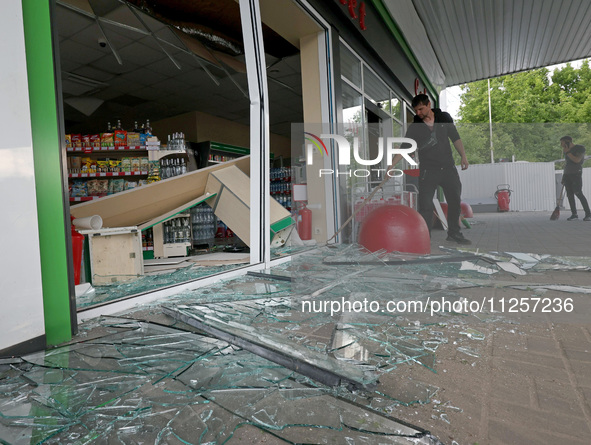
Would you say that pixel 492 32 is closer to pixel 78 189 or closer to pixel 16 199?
pixel 78 189

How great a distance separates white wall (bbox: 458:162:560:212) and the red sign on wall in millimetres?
2863

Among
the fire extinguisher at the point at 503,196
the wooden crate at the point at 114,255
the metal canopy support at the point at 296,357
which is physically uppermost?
the fire extinguisher at the point at 503,196

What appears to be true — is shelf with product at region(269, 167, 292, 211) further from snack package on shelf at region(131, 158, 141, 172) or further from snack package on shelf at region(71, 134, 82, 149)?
snack package on shelf at region(71, 134, 82, 149)

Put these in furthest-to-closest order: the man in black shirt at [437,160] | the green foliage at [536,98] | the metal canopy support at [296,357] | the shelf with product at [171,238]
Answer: the green foliage at [536,98] < the man in black shirt at [437,160] < the shelf with product at [171,238] < the metal canopy support at [296,357]

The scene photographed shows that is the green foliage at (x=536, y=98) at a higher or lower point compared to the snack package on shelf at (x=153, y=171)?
higher

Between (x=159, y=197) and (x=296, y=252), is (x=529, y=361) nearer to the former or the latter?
(x=296, y=252)

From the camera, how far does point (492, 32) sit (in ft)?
27.9

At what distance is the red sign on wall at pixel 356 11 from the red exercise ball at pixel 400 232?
345 centimetres

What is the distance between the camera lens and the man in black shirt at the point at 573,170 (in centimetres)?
445

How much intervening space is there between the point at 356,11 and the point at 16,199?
18.6 ft

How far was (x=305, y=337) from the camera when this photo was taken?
1682mm

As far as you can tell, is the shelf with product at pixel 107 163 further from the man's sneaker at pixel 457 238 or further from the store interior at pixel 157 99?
the man's sneaker at pixel 457 238

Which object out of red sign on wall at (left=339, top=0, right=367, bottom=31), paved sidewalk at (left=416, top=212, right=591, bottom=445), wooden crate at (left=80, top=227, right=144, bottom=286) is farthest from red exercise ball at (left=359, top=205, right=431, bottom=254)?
red sign on wall at (left=339, top=0, right=367, bottom=31)

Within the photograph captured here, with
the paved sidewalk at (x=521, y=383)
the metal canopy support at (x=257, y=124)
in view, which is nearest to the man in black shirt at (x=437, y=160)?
the metal canopy support at (x=257, y=124)
